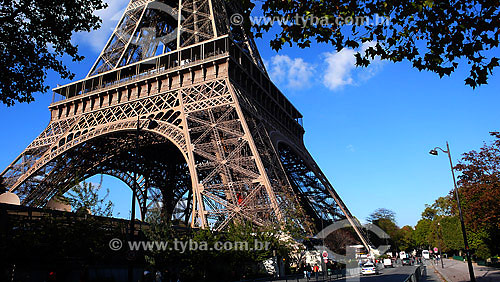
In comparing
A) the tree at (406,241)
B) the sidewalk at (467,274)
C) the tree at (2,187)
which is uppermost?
the tree at (2,187)

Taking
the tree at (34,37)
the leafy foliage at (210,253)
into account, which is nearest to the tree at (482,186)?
the leafy foliage at (210,253)

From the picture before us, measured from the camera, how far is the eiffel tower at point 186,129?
26.8 m

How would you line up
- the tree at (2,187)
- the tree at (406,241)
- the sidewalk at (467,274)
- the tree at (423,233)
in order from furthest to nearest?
the tree at (406,241)
the tree at (423,233)
the tree at (2,187)
the sidewalk at (467,274)

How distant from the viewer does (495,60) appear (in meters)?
8.26

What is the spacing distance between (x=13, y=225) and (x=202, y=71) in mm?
20168

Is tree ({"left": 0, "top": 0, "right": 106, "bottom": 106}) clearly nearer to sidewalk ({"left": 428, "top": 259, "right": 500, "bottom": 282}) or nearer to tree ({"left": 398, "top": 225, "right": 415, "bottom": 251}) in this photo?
sidewalk ({"left": 428, "top": 259, "right": 500, "bottom": 282})

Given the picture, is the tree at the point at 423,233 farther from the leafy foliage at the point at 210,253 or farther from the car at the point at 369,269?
the leafy foliage at the point at 210,253

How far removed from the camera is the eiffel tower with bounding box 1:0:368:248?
2680cm

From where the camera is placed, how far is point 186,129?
96.0 ft

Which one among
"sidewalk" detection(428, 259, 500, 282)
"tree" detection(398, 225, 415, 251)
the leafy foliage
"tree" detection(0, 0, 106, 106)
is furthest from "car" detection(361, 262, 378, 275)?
"tree" detection(398, 225, 415, 251)

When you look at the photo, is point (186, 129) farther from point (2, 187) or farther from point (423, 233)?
point (423, 233)

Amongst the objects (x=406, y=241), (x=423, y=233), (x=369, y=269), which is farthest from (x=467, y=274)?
(x=406, y=241)

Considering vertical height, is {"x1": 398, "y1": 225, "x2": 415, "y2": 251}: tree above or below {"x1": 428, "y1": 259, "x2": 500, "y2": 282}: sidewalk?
above

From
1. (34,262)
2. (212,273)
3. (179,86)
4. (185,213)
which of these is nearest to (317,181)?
(185,213)
